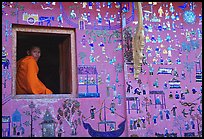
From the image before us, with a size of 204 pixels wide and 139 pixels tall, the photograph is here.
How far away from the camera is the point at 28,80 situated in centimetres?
532

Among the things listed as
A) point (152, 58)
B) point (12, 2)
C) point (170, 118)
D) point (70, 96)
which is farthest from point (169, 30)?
point (12, 2)

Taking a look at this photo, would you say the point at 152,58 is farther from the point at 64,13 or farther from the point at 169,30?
the point at 64,13

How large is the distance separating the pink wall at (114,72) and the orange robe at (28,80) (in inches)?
15.2

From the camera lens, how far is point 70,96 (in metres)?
5.14

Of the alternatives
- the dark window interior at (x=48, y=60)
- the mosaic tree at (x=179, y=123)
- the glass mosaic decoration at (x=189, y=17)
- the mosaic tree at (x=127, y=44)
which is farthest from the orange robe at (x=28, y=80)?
the glass mosaic decoration at (x=189, y=17)

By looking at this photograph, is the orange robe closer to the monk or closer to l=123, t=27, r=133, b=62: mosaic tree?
the monk

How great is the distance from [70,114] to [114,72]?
983 millimetres

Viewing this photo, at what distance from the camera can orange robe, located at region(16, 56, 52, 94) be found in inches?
209

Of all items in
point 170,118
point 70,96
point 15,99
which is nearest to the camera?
point 15,99

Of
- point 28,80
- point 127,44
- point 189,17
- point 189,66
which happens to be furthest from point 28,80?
point 189,17

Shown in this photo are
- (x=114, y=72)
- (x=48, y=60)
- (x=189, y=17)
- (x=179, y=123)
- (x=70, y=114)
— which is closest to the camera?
(x=70, y=114)

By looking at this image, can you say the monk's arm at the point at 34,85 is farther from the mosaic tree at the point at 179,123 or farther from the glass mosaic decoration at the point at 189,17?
the glass mosaic decoration at the point at 189,17

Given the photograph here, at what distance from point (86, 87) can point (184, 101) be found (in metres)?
1.71

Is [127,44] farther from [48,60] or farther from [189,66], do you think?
[48,60]
